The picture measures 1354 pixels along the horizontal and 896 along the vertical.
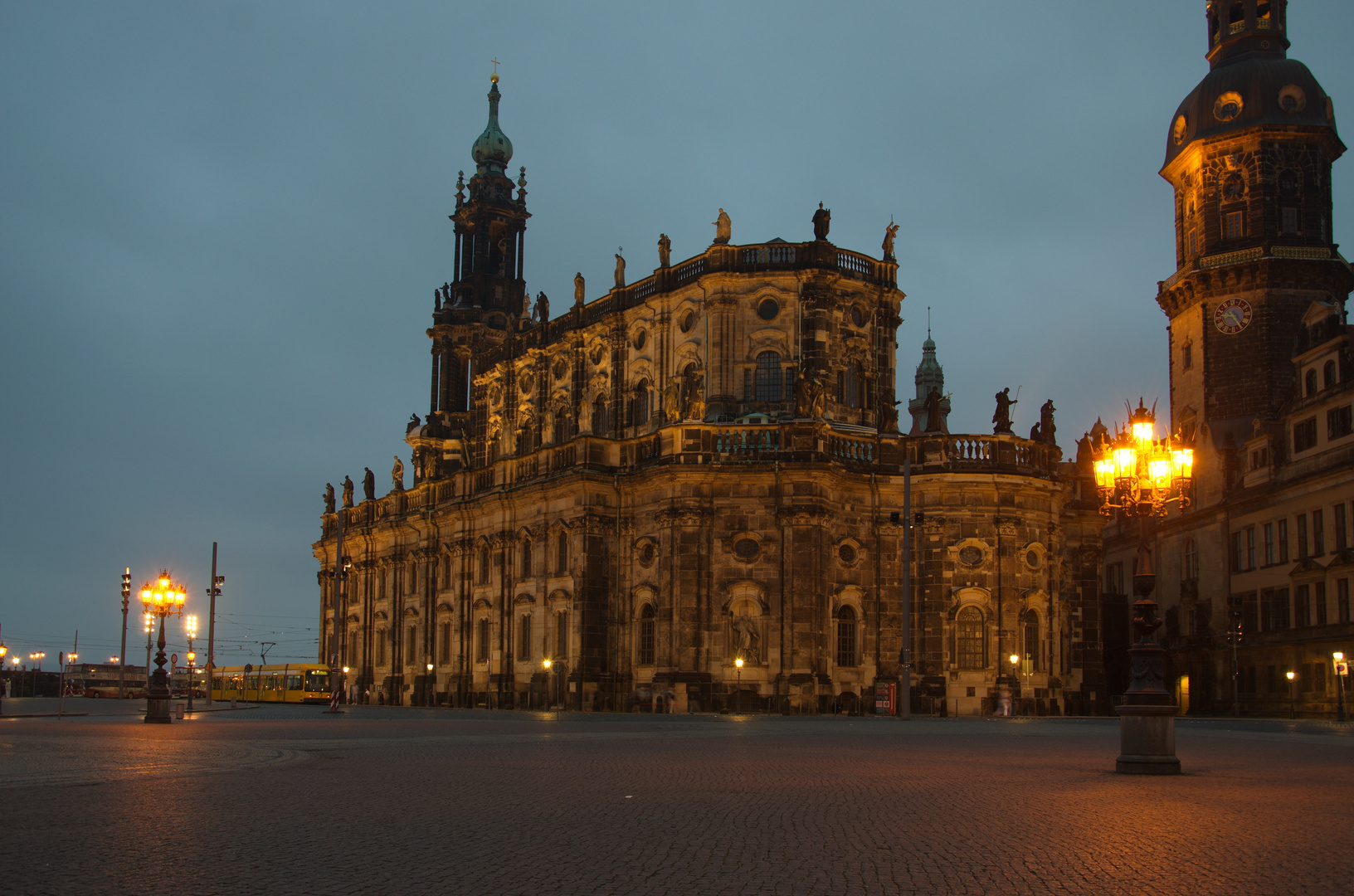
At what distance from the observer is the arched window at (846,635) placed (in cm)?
5331

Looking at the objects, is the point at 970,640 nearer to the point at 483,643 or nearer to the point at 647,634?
the point at 647,634

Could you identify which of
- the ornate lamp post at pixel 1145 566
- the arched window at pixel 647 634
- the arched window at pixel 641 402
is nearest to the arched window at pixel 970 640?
the arched window at pixel 647 634

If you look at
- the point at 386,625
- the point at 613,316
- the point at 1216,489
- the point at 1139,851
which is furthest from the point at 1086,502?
the point at 1139,851

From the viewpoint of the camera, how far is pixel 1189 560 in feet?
232

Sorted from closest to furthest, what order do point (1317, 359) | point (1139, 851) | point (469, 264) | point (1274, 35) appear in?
1. point (1139, 851)
2. point (1317, 359)
3. point (1274, 35)
4. point (469, 264)

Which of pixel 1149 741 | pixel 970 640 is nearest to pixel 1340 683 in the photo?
pixel 970 640

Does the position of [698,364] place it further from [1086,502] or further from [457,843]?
[457,843]

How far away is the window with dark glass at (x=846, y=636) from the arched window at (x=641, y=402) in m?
14.6

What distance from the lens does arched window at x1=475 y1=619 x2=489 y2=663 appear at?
219 feet

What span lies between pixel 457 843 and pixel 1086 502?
2185 inches

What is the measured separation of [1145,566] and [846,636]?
111ft

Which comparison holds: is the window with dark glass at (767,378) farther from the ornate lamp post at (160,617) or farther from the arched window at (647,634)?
the ornate lamp post at (160,617)

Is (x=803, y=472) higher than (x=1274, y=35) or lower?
lower

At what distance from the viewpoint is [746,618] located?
5222 cm
